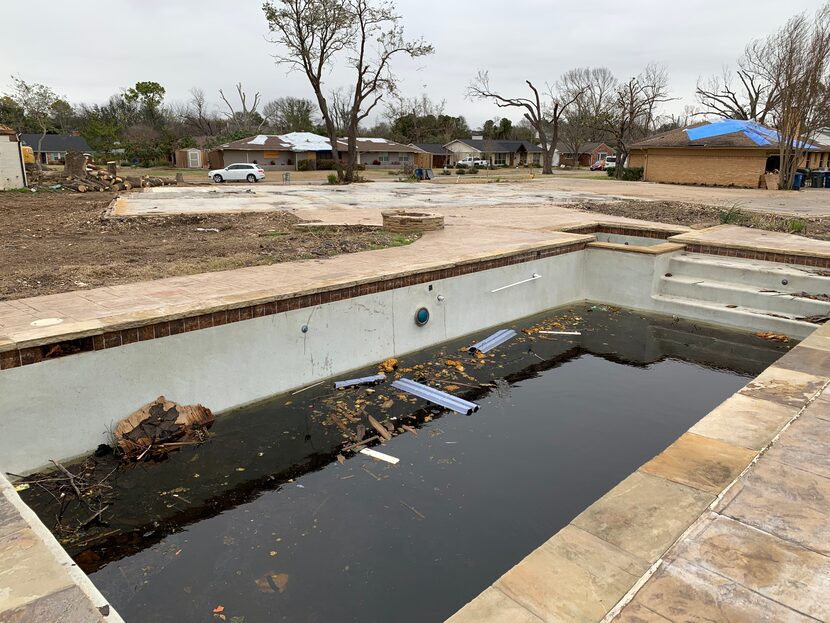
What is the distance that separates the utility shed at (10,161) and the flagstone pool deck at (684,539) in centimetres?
2090

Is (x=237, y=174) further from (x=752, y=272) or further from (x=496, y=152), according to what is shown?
(x=496, y=152)

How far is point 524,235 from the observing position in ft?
33.3

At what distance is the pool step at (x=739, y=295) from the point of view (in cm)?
788

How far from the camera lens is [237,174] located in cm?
3131

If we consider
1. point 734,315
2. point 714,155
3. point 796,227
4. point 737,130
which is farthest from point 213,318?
point 737,130

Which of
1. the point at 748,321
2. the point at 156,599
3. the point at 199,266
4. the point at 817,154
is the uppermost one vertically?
the point at 817,154

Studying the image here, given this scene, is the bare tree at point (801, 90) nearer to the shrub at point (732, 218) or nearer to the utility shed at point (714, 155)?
the utility shed at point (714, 155)

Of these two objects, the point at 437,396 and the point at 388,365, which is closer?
the point at 437,396

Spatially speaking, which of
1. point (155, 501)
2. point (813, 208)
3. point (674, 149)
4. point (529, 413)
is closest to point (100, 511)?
point (155, 501)

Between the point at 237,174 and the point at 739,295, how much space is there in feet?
92.5

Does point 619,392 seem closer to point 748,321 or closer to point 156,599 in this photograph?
point 748,321

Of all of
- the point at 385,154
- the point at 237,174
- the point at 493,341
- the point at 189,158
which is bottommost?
the point at 493,341

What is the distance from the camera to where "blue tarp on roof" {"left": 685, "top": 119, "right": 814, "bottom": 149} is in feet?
94.3

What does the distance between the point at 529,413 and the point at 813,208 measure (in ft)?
50.6
